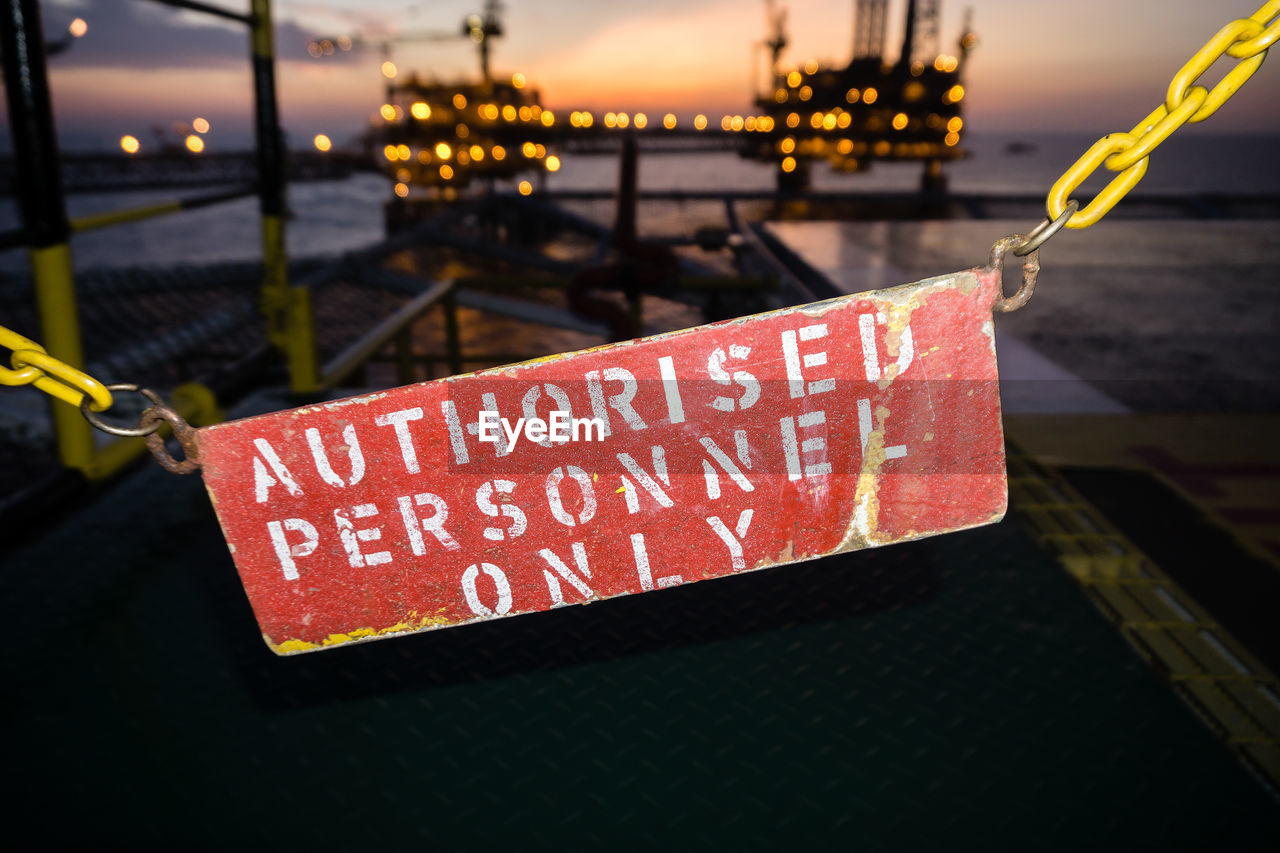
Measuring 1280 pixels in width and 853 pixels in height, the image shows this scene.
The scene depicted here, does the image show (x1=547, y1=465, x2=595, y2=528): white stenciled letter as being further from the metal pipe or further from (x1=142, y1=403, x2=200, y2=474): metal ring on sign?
the metal pipe

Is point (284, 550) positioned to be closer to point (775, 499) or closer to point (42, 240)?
point (775, 499)

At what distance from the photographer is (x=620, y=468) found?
1063 millimetres

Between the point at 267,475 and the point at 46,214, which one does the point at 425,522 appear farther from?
the point at 46,214

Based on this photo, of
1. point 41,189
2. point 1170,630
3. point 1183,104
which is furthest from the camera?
point 41,189

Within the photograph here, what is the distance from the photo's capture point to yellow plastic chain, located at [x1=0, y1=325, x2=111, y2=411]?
→ 96 cm

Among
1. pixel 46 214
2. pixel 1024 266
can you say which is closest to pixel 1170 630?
pixel 1024 266

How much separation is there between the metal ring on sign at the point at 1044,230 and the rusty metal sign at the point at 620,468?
0.20 feet

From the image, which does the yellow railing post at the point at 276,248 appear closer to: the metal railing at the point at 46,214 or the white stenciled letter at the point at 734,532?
the metal railing at the point at 46,214

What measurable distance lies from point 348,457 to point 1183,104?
3.89ft

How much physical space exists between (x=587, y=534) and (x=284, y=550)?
0.44 m

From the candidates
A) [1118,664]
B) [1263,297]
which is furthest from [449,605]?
[1263,297]

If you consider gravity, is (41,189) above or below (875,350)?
above

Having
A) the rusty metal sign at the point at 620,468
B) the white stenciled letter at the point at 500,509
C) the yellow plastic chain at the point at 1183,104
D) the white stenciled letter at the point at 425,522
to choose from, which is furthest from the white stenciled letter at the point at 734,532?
the yellow plastic chain at the point at 1183,104

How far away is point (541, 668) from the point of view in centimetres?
240
